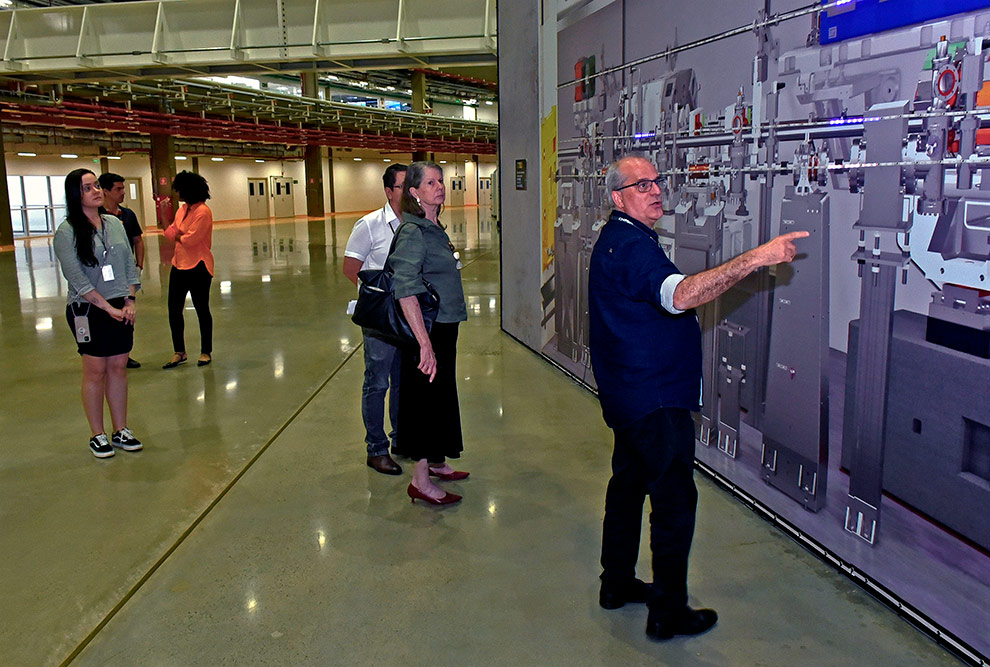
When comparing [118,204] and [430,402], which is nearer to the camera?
[430,402]

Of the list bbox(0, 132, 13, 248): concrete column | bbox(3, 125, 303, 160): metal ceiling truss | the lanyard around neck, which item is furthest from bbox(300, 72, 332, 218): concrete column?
the lanyard around neck

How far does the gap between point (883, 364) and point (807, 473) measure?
2.09ft

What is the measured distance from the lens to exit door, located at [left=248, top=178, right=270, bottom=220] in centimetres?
3158

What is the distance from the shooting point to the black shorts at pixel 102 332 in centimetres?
392

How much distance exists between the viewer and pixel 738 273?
6.45 ft

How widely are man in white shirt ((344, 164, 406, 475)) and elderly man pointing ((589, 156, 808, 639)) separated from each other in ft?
5.39

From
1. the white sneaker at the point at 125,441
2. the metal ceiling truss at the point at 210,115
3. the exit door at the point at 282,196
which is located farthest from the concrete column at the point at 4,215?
the white sneaker at the point at 125,441

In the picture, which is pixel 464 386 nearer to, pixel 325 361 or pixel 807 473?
pixel 325 361

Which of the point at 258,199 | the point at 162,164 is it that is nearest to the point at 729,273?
the point at 162,164

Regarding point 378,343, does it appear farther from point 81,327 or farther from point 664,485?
point 664,485

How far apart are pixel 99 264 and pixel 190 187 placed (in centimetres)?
209

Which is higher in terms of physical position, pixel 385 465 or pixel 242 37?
pixel 242 37

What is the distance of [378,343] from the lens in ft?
12.4

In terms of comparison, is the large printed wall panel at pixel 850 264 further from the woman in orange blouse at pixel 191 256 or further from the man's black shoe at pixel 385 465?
the woman in orange blouse at pixel 191 256
